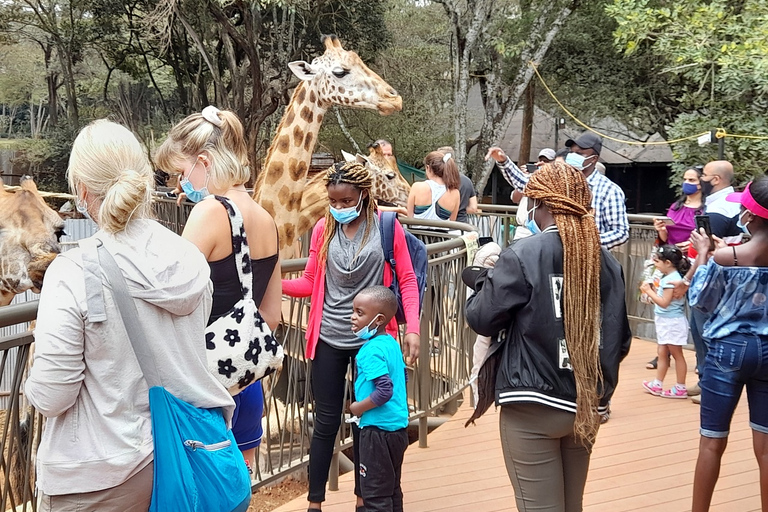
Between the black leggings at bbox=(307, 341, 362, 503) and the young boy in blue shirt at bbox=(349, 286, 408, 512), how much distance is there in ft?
0.68

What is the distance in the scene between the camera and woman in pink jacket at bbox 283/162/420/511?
3.90 metres

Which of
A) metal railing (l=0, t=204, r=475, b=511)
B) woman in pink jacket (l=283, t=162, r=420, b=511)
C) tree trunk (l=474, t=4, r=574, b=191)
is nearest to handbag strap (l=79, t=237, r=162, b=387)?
woman in pink jacket (l=283, t=162, r=420, b=511)

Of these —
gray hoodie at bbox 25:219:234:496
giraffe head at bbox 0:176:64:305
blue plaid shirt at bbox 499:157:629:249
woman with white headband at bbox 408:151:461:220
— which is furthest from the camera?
woman with white headband at bbox 408:151:461:220

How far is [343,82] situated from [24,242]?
463 centimetres

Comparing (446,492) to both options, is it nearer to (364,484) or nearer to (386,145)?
(364,484)

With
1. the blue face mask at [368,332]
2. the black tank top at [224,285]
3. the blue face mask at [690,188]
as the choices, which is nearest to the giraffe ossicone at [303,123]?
the blue face mask at [690,188]

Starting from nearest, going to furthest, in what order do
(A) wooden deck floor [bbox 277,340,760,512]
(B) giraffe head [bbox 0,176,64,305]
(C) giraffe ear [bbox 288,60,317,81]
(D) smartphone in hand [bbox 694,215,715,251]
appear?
(D) smartphone in hand [bbox 694,215,715,251] < (A) wooden deck floor [bbox 277,340,760,512] < (B) giraffe head [bbox 0,176,64,305] < (C) giraffe ear [bbox 288,60,317,81]

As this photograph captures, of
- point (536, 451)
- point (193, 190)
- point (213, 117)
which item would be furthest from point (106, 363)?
point (536, 451)

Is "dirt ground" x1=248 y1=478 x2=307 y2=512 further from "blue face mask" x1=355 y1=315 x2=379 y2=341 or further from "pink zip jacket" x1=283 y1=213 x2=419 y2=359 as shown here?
"blue face mask" x1=355 y1=315 x2=379 y2=341

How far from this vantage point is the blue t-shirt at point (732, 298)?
11.9ft

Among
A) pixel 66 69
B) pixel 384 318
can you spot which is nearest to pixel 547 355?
pixel 384 318

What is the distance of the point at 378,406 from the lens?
3.64 metres

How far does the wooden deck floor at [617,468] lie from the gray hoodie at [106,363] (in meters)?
2.56

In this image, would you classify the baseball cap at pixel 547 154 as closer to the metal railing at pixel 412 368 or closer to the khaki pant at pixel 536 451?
the metal railing at pixel 412 368
